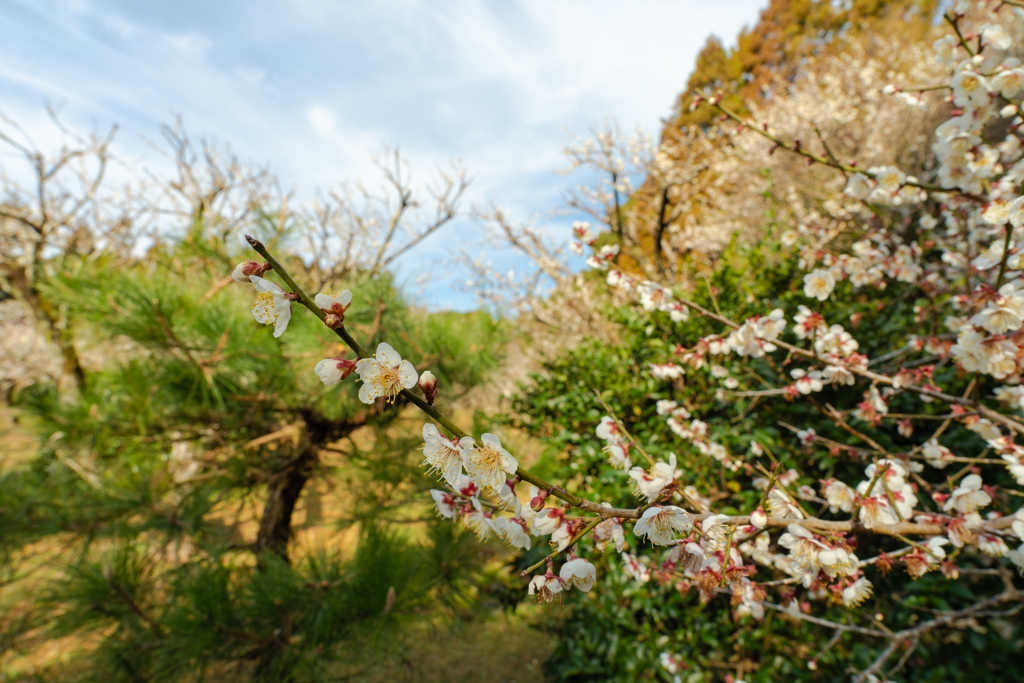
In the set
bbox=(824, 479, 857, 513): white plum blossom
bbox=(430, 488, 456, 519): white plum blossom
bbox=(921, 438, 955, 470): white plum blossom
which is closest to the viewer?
bbox=(430, 488, 456, 519): white plum blossom

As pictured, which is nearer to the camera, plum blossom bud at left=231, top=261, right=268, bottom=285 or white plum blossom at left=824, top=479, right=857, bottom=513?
plum blossom bud at left=231, top=261, right=268, bottom=285

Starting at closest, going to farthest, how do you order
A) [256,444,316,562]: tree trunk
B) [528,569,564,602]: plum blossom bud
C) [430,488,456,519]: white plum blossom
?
1. [528,569,564,602]: plum blossom bud
2. [430,488,456,519]: white plum blossom
3. [256,444,316,562]: tree trunk

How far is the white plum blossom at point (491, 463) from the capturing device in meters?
0.61

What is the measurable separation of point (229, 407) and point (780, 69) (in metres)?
17.4

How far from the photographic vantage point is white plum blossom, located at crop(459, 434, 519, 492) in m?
0.61

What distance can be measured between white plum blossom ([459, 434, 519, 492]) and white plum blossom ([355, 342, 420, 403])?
118 mm

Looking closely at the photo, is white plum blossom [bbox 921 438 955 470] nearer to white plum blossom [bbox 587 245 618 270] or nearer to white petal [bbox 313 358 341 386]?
white plum blossom [bbox 587 245 618 270]

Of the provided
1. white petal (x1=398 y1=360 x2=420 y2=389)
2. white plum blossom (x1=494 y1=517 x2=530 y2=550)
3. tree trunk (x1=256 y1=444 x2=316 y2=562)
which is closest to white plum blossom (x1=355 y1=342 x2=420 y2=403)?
white petal (x1=398 y1=360 x2=420 y2=389)

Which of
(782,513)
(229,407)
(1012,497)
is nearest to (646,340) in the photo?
(782,513)

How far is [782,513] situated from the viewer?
35.4 inches

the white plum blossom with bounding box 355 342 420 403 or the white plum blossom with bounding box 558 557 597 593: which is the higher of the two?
the white plum blossom with bounding box 355 342 420 403

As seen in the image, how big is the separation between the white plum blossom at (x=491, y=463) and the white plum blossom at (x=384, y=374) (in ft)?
0.39

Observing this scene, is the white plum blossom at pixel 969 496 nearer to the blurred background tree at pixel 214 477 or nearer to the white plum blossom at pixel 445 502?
the white plum blossom at pixel 445 502

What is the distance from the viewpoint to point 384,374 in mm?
616
